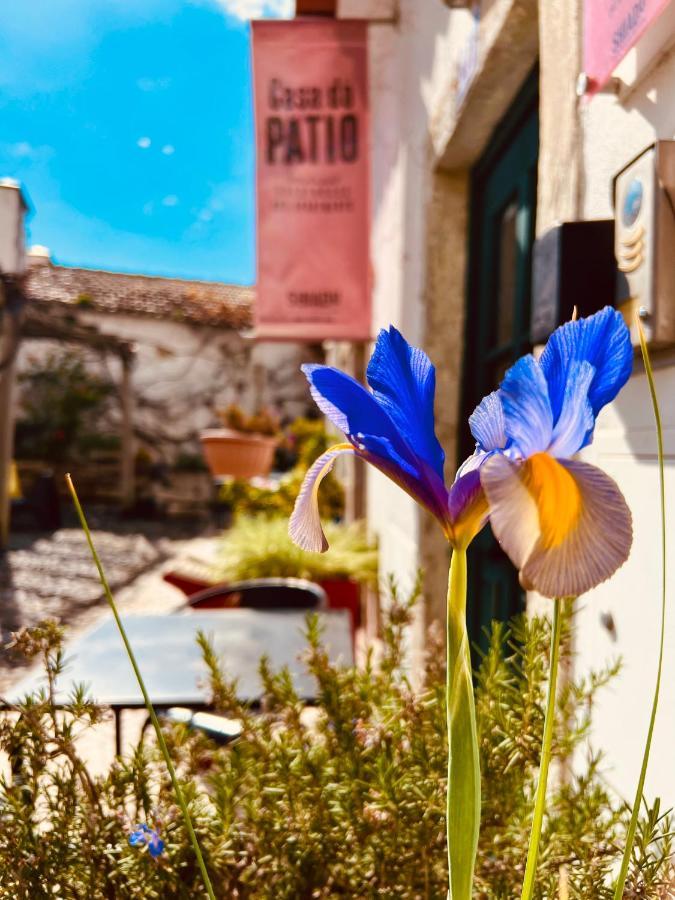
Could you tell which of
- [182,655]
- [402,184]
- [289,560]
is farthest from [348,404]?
[289,560]

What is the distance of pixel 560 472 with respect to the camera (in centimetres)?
47

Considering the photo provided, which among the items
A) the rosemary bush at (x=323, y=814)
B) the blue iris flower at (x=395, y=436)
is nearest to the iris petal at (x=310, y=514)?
the blue iris flower at (x=395, y=436)

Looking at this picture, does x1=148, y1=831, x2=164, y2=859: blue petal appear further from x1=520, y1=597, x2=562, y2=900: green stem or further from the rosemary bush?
x1=520, y1=597, x2=562, y2=900: green stem

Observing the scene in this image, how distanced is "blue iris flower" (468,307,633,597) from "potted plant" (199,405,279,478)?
5.19 meters

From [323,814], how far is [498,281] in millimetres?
2070

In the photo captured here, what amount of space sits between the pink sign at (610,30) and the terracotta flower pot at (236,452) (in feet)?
15.1

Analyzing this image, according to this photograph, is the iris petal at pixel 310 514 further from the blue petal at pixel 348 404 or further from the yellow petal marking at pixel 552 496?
the yellow petal marking at pixel 552 496

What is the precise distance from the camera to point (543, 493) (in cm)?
46

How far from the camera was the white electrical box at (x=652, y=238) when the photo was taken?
0.95m

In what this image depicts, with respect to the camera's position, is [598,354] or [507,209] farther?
[507,209]

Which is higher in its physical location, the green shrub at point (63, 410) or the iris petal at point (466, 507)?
the iris petal at point (466, 507)

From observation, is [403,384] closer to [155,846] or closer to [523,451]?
[523,451]

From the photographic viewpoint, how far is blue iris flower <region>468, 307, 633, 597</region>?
1.43 feet

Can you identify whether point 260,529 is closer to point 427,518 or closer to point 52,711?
point 427,518
